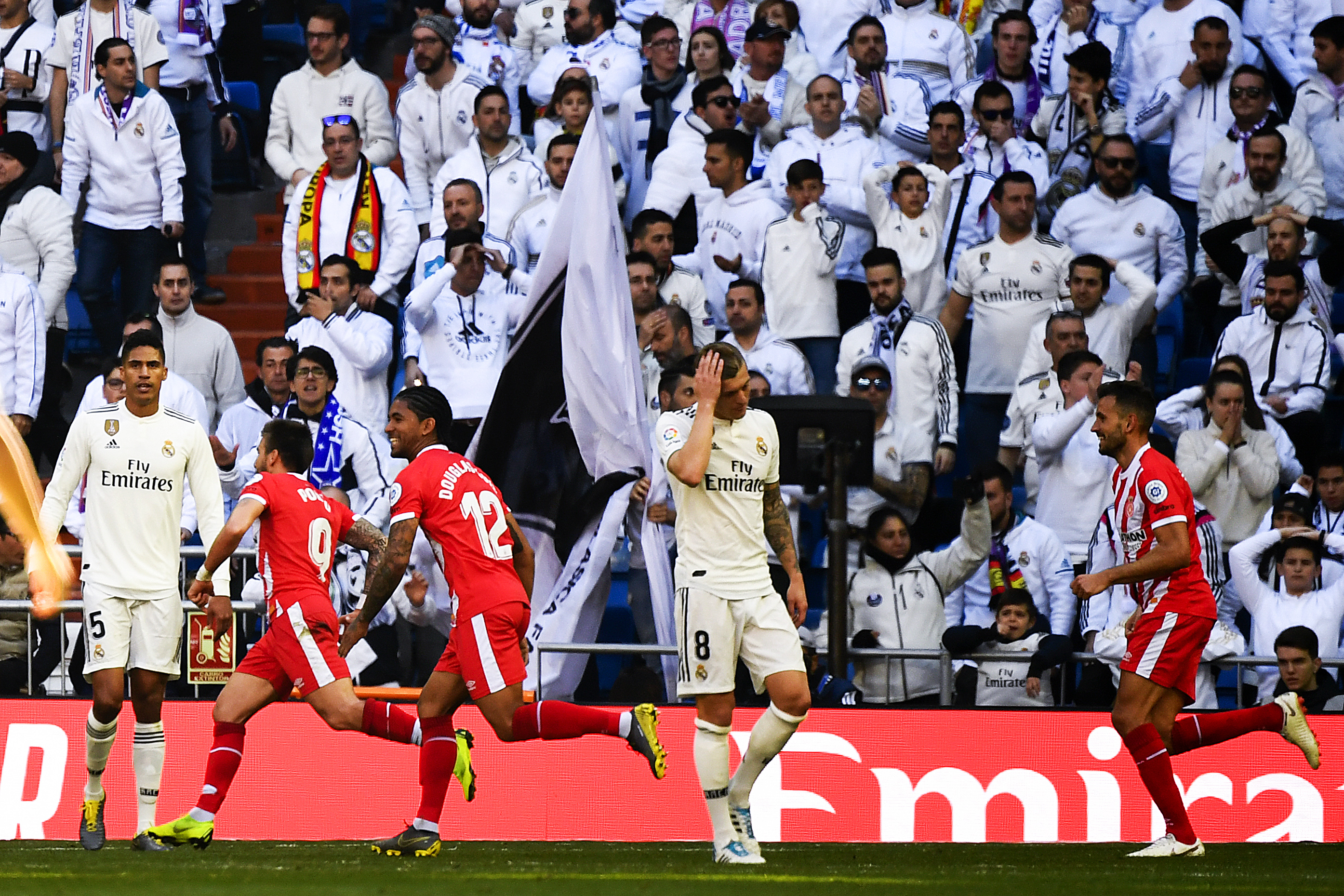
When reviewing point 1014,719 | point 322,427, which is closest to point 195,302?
point 322,427

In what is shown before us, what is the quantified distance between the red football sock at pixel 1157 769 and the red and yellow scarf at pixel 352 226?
313 inches

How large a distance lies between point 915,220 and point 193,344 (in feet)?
17.7

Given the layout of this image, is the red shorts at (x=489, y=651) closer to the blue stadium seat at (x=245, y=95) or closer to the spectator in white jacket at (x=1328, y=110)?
the spectator in white jacket at (x=1328, y=110)

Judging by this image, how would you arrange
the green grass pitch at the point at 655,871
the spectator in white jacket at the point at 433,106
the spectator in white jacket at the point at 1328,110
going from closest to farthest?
the green grass pitch at the point at 655,871 → the spectator in white jacket at the point at 1328,110 → the spectator in white jacket at the point at 433,106

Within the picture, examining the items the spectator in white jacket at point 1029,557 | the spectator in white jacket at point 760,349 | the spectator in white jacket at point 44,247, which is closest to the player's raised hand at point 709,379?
the spectator in white jacket at point 1029,557

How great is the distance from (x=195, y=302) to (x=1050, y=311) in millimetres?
7145

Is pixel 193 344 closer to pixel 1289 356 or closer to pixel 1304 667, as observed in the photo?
pixel 1289 356

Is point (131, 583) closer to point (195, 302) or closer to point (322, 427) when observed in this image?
point (322, 427)

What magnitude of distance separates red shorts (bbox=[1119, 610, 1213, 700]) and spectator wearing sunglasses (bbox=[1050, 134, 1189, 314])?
549 cm

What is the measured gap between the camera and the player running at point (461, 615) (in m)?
8.46

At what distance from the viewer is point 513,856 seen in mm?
8453

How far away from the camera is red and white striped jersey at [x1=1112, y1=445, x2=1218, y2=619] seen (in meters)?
8.39

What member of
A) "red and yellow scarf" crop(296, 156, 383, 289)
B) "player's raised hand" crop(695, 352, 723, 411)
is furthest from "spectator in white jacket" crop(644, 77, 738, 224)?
"player's raised hand" crop(695, 352, 723, 411)

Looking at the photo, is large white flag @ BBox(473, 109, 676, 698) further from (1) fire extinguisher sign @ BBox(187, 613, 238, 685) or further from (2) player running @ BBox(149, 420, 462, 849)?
(2) player running @ BBox(149, 420, 462, 849)
